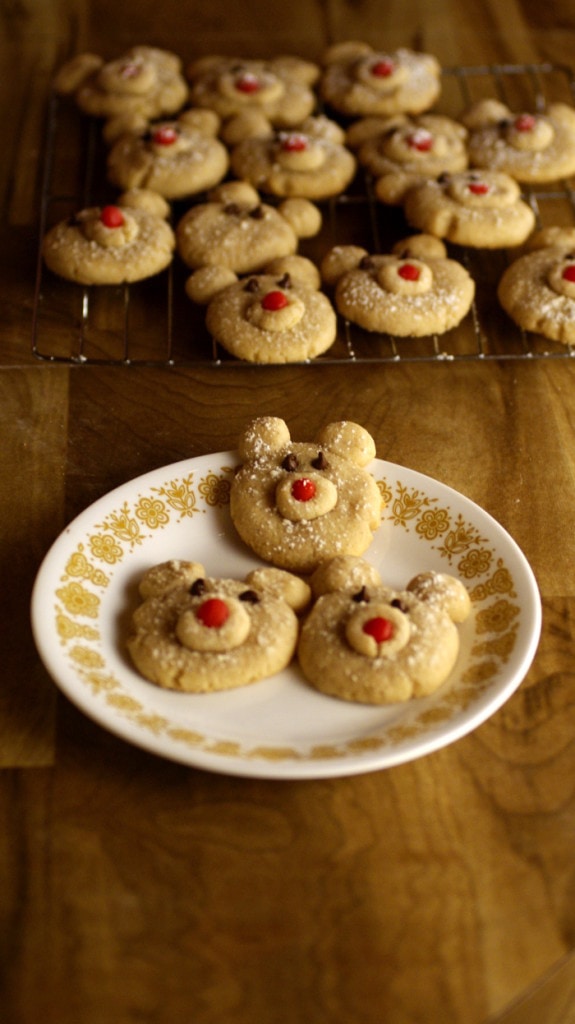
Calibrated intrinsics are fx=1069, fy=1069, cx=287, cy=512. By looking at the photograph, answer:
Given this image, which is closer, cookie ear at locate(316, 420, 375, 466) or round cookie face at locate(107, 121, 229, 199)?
cookie ear at locate(316, 420, 375, 466)

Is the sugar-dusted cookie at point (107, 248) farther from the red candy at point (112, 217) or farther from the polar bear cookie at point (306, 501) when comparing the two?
the polar bear cookie at point (306, 501)

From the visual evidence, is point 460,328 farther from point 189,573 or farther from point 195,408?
point 189,573

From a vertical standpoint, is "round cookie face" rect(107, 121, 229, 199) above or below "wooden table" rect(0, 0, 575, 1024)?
above

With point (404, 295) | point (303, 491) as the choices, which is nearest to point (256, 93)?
point (404, 295)

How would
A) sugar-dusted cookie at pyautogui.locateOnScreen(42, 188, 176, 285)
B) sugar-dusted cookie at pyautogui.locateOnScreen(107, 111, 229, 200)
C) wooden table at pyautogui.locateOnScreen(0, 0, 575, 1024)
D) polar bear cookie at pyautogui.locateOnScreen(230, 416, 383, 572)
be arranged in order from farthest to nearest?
sugar-dusted cookie at pyautogui.locateOnScreen(107, 111, 229, 200) → sugar-dusted cookie at pyautogui.locateOnScreen(42, 188, 176, 285) → polar bear cookie at pyautogui.locateOnScreen(230, 416, 383, 572) → wooden table at pyautogui.locateOnScreen(0, 0, 575, 1024)

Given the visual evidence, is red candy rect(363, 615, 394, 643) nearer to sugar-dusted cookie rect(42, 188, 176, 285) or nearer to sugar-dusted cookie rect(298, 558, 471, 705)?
sugar-dusted cookie rect(298, 558, 471, 705)

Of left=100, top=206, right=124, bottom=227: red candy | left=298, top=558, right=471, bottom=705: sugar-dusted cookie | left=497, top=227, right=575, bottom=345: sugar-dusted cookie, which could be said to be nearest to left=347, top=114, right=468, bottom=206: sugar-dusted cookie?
left=497, top=227, right=575, bottom=345: sugar-dusted cookie
